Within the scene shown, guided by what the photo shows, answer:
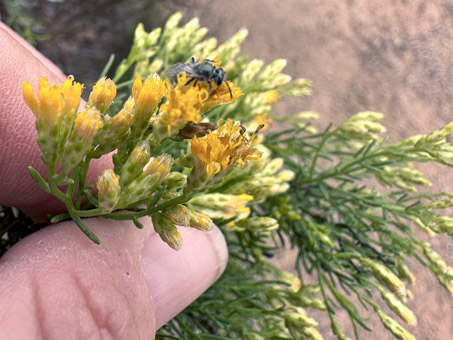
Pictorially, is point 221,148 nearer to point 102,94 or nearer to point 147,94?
point 147,94

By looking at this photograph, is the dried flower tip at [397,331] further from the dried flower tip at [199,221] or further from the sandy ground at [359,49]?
the sandy ground at [359,49]

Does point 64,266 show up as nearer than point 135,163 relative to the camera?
No

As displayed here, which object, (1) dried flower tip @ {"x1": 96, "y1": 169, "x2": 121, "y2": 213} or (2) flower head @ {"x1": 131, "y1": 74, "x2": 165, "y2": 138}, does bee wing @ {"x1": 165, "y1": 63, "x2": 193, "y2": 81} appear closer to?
(2) flower head @ {"x1": 131, "y1": 74, "x2": 165, "y2": 138}

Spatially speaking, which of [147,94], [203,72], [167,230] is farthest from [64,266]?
[203,72]

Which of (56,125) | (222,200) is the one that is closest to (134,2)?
(222,200)

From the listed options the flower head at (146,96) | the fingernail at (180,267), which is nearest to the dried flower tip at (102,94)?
the flower head at (146,96)

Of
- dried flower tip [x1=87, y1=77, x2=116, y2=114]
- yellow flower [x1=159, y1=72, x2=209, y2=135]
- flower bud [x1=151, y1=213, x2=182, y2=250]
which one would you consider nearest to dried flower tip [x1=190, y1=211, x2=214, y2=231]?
flower bud [x1=151, y1=213, x2=182, y2=250]
